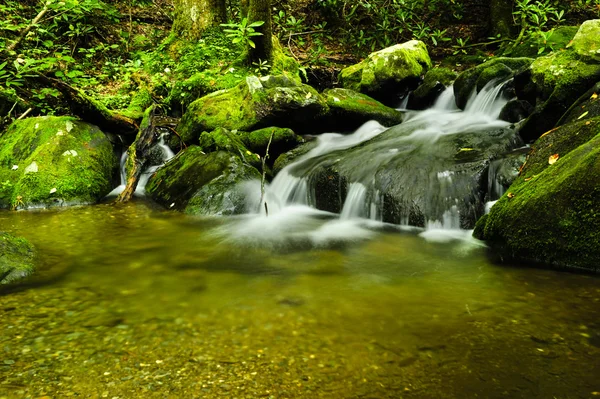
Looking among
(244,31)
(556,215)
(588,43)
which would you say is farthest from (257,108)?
(556,215)

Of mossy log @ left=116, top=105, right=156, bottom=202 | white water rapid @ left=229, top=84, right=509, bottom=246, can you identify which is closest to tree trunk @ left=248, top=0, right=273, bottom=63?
white water rapid @ left=229, top=84, right=509, bottom=246

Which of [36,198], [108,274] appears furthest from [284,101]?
[108,274]

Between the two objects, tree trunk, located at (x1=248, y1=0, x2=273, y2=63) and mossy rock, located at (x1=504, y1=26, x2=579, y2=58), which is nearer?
mossy rock, located at (x1=504, y1=26, x2=579, y2=58)

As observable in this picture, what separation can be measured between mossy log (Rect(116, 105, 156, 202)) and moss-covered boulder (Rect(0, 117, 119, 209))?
378 millimetres

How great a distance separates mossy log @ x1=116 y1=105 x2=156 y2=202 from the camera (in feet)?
22.7

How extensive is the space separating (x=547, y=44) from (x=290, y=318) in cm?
880

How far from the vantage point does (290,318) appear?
9.37 feet

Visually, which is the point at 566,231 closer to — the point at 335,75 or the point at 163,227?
the point at 163,227

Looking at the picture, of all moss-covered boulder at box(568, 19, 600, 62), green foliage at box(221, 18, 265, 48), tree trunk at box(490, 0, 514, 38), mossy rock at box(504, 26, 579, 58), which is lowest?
moss-covered boulder at box(568, 19, 600, 62)

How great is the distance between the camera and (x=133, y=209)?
6.32m

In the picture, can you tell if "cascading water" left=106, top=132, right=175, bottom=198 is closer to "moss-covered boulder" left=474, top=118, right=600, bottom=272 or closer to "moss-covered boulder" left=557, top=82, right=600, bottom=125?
"moss-covered boulder" left=474, top=118, right=600, bottom=272

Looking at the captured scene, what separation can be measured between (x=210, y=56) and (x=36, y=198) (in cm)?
570

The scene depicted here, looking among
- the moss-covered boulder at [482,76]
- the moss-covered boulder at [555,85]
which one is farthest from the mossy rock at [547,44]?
the moss-covered boulder at [555,85]

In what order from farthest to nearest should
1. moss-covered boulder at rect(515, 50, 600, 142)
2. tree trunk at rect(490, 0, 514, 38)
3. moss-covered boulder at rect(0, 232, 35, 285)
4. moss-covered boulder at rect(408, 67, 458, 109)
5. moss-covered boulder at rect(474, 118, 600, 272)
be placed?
tree trunk at rect(490, 0, 514, 38) < moss-covered boulder at rect(408, 67, 458, 109) < moss-covered boulder at rect(515, 50, 600, 142) < moss-covered boulder at rect(474, 118, 600, 272) < moss-covered boulder at rect(0, 232, 35, 285)
